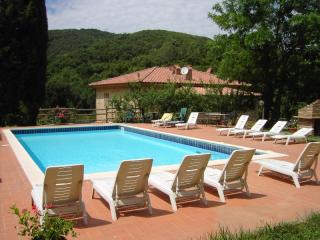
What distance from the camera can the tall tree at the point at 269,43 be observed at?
68.5 ft

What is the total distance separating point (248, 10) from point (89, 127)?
11305mm

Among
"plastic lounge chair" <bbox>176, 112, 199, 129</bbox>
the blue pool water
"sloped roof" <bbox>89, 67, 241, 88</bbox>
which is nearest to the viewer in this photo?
the blue pool water

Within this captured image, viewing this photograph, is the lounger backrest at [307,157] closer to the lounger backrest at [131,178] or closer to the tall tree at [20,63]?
the lounger backrest at [131,178]

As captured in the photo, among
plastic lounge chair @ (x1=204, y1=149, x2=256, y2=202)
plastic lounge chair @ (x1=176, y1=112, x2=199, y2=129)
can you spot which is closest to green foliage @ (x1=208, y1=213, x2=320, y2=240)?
plastic lounge chair @ (x1=204, y1=149, x2=256, y2=202)

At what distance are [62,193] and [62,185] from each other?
0.14m

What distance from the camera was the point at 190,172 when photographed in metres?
6.25

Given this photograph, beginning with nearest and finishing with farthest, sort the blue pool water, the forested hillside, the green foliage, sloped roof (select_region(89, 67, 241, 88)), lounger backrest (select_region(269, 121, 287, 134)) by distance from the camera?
1. the green foliage
2. the blue pool water
3. lounger backrest (select_region(269, 121, 287, 134))
4. sloped roof (select_region(89, 67, 241, 88))
5. the forested hillside

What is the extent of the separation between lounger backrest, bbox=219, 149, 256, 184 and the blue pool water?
539 cm

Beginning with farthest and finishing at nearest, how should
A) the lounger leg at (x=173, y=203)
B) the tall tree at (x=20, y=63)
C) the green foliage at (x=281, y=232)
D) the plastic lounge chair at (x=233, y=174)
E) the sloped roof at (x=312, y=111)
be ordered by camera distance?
the tall tree at (x=20, y=63) → the sloped roof at (x=312, y=111) → the plastic lounge chair at (x=233, y=174) → the lounger leg at (x=173, y=203) → the green foliage at (x=281, y=232)

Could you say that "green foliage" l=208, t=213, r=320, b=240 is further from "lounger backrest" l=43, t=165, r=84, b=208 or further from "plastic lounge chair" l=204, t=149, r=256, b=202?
"lounger backrest" l=43, t=165, r=84, b=208

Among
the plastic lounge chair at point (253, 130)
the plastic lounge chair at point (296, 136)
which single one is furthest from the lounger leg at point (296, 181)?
the plastic lounge chair at point (253, 130)

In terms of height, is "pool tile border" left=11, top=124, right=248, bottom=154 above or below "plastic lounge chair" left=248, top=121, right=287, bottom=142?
below

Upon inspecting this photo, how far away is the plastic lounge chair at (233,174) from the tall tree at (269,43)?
48.7ft

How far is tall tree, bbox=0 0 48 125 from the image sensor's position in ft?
72.7
